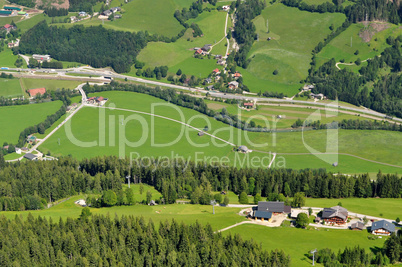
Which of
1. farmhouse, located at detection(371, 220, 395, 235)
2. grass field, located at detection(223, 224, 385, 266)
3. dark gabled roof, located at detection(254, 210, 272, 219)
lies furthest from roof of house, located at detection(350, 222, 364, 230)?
dark gabled roof, located at detection(254, 210, 272, 219)

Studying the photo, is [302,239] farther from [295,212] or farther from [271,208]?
[295,212]

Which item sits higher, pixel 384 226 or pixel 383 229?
pixel 384 226

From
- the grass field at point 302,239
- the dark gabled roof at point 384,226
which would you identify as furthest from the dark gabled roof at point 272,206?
the dark gabled roof at point 384,226

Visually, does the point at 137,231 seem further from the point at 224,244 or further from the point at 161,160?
the point at 161,160

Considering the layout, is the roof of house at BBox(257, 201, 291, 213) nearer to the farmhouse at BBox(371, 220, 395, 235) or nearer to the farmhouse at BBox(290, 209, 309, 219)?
the farmhouse at BBox(290, 209, 309, 219)

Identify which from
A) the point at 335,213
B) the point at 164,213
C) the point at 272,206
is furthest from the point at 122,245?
the point at 335,213

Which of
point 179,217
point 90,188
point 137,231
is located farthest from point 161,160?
point 137,231
